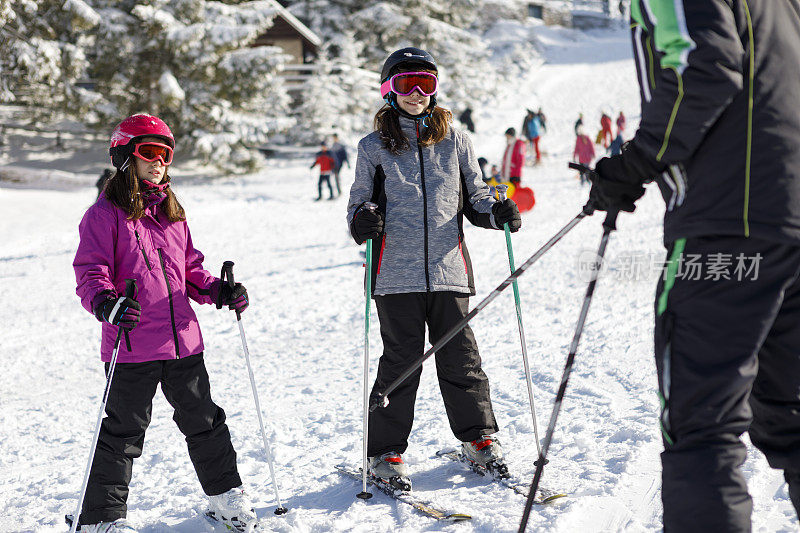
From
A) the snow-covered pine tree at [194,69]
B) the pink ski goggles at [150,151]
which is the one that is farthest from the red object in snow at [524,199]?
the snow-covered pine tree at [194,69]

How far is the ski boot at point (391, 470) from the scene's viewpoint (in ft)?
10.3

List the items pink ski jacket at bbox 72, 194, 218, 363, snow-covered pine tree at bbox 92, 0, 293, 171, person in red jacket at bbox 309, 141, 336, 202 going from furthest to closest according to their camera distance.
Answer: snow-covered pine tree at bbox 92, 0, 293, 171
person in red jacket at bbox 309, 141, 336, 202
pink ski jacket at bbox 72, 194, 218, 363

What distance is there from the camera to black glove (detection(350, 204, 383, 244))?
3043 millimetres

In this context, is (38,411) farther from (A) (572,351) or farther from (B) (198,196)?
(B) (198,196)

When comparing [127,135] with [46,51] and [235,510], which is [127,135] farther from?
[46,51]

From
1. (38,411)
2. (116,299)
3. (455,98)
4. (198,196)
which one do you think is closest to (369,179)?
(116,299)

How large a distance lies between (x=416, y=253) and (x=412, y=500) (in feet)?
3.71

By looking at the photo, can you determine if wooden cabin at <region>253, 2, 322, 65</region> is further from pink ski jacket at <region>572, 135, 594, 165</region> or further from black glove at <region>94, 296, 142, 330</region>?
black glove at <region>94, 296, 142, 330</region>

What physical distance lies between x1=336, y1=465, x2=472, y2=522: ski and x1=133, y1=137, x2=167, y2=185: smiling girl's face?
1697 millimetres

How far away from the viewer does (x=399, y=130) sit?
3.24m

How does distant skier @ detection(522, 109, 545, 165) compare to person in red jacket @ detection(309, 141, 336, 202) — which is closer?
person in red jacket @ detection(309, 141, 336, 202)

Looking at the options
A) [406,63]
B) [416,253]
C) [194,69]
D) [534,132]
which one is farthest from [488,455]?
[534,132]

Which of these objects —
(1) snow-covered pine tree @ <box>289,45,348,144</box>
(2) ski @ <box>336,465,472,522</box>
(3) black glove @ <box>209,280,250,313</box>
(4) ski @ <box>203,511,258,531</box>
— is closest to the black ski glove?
(2) ski @ <box>336,465,472,522</box>

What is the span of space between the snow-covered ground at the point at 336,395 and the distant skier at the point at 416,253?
292 millimetres
